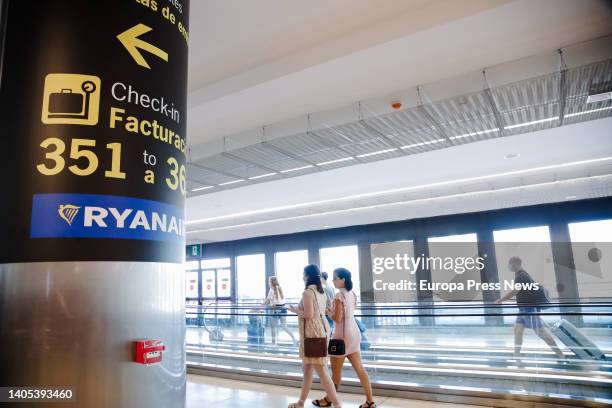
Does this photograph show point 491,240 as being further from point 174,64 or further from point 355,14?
point 174,64

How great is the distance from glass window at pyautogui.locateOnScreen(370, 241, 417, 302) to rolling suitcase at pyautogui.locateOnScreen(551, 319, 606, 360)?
31.0ft

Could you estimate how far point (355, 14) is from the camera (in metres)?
3.73

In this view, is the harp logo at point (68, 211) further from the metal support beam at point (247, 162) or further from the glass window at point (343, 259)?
the glass window at point (343, 259)

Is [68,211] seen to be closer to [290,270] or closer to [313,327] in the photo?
[313,327]

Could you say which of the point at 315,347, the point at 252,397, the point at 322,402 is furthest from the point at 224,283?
the point at 315,347

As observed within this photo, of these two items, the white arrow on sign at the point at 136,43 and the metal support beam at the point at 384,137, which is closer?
the white arrow on sign at the point at 136,43

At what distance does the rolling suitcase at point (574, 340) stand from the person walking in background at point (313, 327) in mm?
3087

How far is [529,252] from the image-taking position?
1291 cm

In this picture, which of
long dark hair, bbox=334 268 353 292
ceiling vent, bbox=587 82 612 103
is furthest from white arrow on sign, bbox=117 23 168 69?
ceiling vent, bbox=587 82 612 103

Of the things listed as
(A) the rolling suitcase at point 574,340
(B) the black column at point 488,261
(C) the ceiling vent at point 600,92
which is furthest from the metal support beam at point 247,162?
(B) the black column at point 488,261

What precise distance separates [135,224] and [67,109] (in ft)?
1.60

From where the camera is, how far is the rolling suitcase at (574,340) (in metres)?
5.02

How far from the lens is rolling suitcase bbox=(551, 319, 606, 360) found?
16.5 feet

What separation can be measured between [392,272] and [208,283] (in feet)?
30.3
